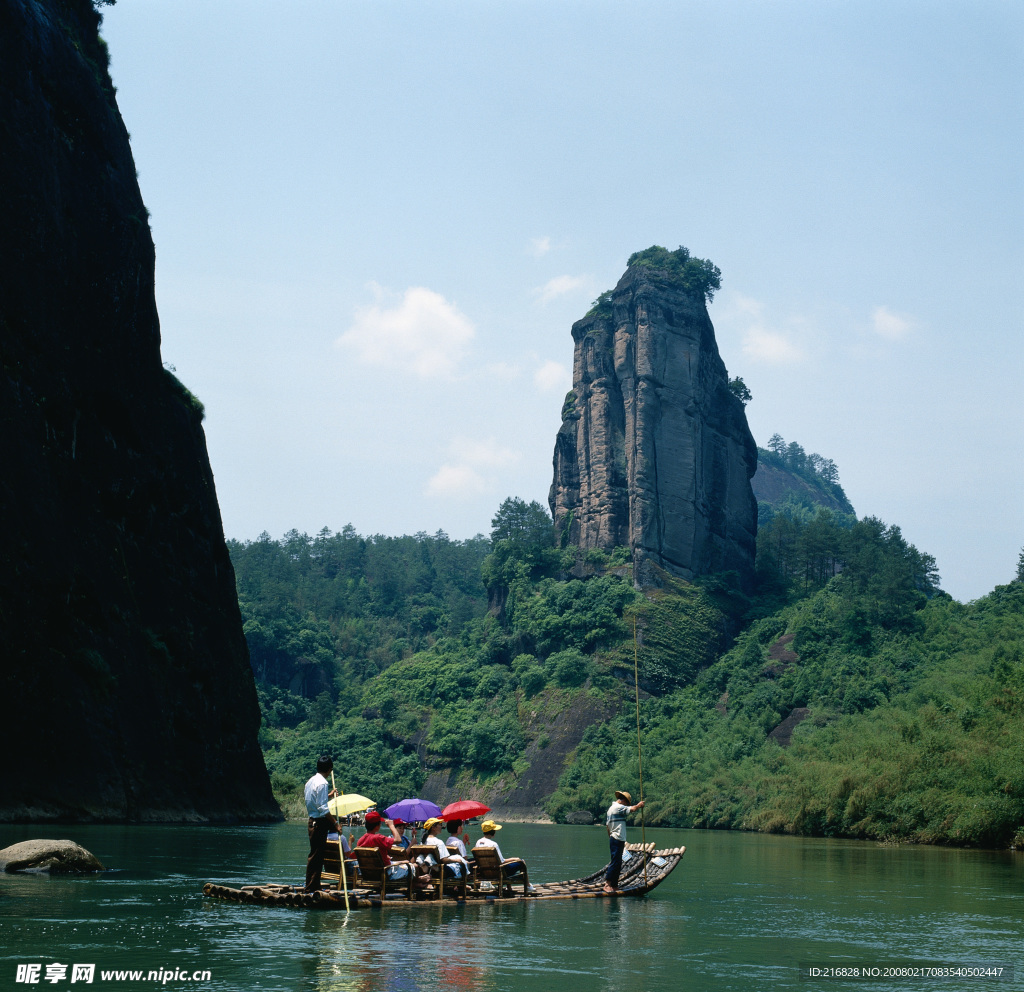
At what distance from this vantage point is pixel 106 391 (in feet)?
167

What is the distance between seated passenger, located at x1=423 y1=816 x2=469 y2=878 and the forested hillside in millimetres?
28701

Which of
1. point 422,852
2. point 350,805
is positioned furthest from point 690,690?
point 422,852

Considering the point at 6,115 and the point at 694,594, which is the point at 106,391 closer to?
the point at 6,115

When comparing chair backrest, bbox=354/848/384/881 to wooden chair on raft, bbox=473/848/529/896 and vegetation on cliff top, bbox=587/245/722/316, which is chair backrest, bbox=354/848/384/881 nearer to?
wooden chair on raft, bbox=473/848/529/896

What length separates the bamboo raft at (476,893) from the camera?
62.9ft

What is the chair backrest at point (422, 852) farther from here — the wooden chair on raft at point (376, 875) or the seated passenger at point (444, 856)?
the wooden chair on raft at point (376, 875)

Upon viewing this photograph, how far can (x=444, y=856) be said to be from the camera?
21.3 metres

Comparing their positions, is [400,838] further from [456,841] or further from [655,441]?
[655,441]

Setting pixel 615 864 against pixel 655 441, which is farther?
pixel 655 441

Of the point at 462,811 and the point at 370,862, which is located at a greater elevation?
the point at 462,811

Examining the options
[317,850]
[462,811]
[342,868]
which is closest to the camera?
[342,868]

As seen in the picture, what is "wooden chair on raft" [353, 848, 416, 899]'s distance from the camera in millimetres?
20358

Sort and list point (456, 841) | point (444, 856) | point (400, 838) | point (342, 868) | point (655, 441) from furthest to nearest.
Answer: point (655, 441) < point (400, 838) < point (456, 841) < point (444, 856) < point (342, 868)

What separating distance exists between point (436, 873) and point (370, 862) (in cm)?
159
